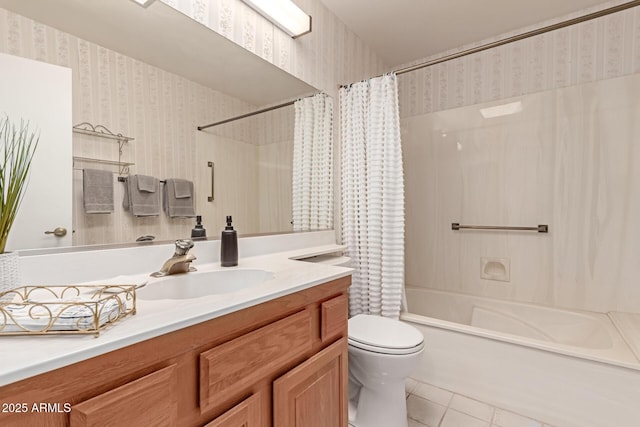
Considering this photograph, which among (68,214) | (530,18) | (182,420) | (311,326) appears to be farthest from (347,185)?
(530,18)

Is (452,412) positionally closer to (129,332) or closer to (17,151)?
(129,332)

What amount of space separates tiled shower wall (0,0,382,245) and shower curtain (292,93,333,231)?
1.05 ft

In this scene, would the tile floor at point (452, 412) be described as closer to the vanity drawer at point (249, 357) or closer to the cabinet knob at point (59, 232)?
the vanity drawer at point (249, 357)

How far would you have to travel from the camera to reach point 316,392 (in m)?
0.96

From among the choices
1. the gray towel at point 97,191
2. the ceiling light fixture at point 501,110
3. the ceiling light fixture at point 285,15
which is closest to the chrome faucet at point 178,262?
the gray towel at point 97,191

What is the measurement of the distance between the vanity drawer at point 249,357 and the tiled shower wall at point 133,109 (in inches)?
26.2

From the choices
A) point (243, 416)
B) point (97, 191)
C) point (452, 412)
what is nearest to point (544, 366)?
point (452, 412)

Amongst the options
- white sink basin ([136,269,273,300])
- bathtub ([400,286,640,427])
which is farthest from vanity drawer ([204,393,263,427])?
bathtub ([400,286,640,427])

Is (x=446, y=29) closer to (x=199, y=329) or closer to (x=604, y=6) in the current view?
(x=604, y=6)

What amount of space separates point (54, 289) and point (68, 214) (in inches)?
11.0

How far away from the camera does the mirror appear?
3.08 ft

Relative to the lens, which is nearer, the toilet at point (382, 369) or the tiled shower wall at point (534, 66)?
the toilet at point (382, 369)

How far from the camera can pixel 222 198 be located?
4.63 feet

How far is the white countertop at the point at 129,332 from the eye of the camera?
0.43m
